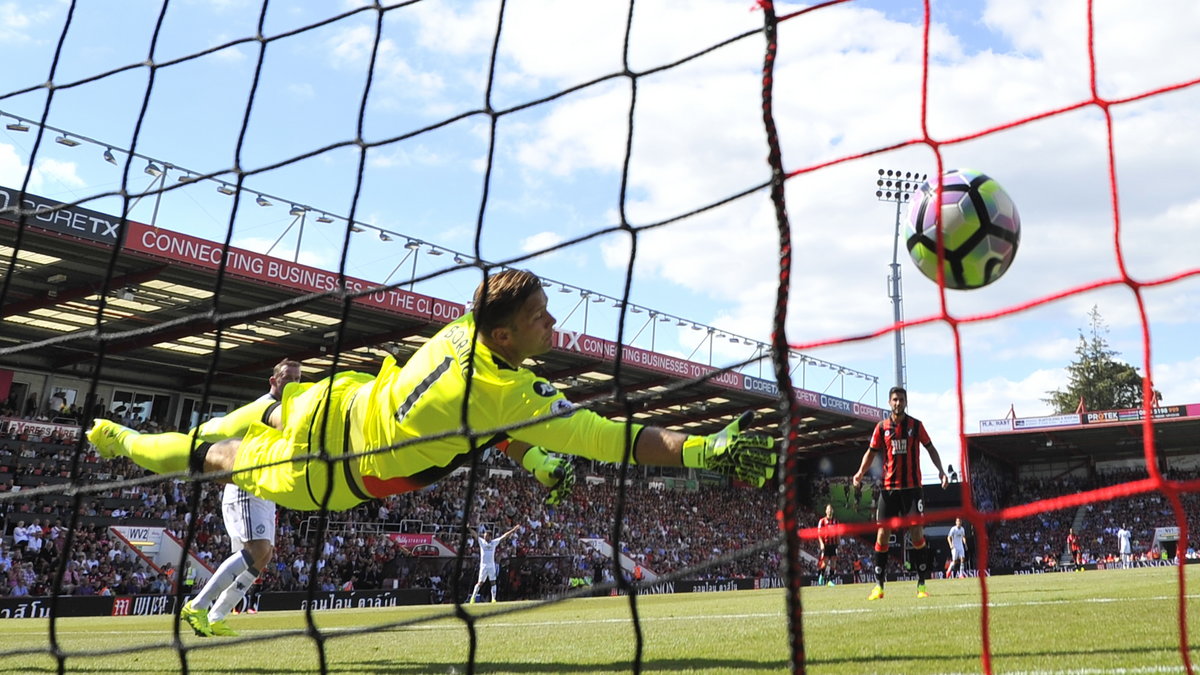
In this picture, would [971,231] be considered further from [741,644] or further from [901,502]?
[901,502]

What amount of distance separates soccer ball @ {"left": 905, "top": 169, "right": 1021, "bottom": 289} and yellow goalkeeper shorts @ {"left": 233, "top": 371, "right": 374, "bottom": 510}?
270 cm

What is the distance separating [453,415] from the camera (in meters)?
3.54

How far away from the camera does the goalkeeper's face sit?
3.76 metres

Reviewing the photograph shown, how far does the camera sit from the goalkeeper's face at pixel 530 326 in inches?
148

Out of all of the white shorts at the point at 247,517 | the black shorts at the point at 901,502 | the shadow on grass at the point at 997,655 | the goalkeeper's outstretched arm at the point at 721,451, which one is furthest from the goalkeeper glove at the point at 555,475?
the black shorts at the point at 901,502

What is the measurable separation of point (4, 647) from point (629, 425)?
17.4 feet

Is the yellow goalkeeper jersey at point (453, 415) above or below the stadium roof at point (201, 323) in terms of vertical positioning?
below

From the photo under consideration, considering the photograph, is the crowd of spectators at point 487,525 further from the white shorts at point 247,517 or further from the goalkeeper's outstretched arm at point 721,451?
the goalkeeper's outstretched arm at point 721,451

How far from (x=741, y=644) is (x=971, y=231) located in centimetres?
231

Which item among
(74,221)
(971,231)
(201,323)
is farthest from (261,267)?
(971,231)

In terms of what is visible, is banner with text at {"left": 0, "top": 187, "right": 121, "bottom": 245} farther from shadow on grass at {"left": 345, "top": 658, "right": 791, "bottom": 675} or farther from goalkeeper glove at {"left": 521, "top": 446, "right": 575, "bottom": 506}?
goalkeeper glove at {"left": 521, "top": 446, "right": 575, "bottom": 506}

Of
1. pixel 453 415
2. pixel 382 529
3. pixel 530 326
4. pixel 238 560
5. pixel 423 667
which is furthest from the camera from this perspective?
pixel 382 529

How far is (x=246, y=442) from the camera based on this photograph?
430 centimetres

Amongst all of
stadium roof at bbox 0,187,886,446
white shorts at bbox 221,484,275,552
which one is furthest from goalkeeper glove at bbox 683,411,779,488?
stadium roof at bbox 0,187,886,446
